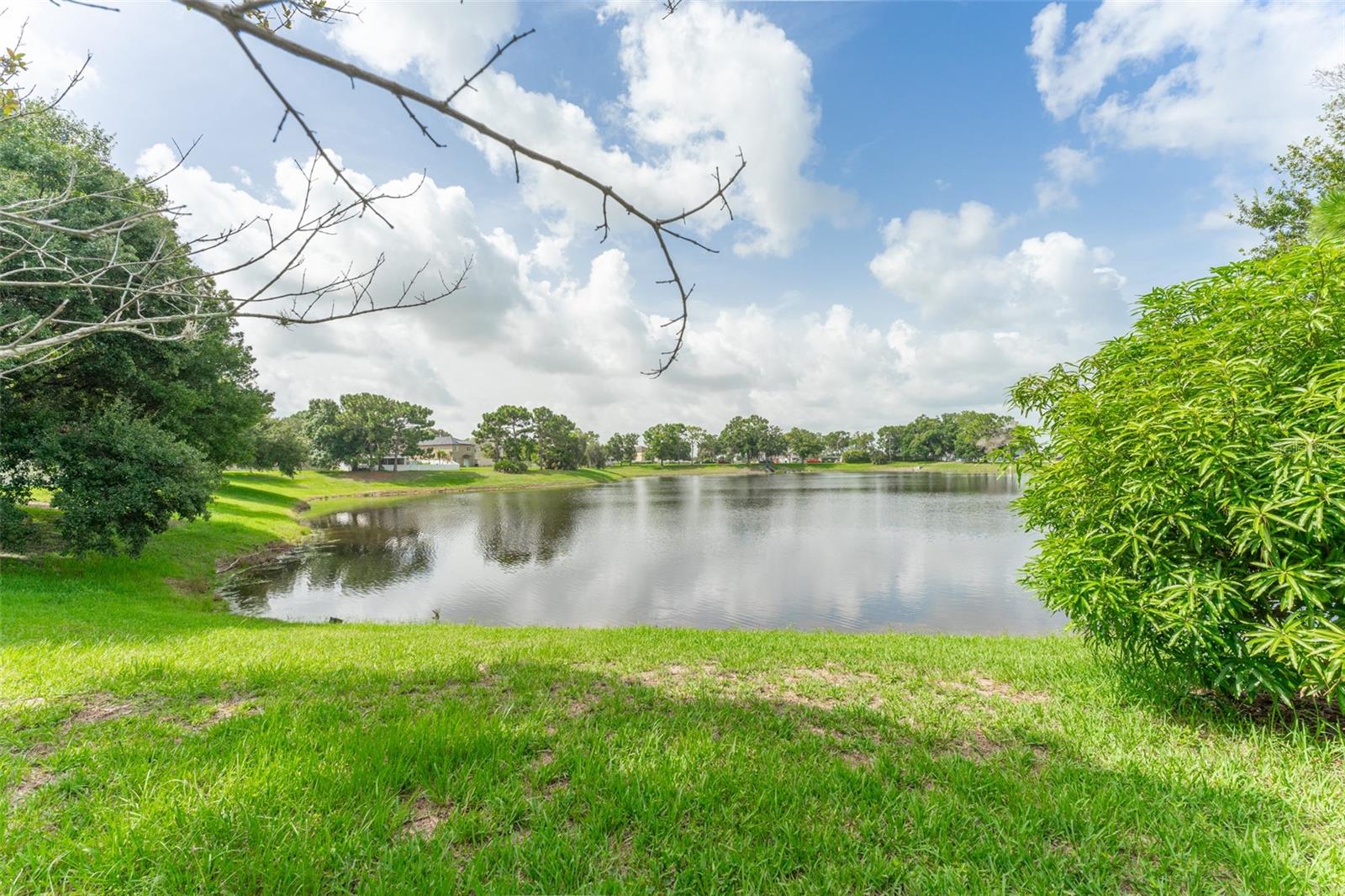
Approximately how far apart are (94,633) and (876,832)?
9289mm

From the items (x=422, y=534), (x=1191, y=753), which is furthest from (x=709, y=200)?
(x=422, y=534)

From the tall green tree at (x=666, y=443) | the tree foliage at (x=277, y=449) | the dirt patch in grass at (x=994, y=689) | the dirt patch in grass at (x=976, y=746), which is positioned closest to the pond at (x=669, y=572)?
the dirt patch in grass at (x=994, y=689)

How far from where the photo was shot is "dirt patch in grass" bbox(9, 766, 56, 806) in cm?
247

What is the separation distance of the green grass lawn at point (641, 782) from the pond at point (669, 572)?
7.20 metres

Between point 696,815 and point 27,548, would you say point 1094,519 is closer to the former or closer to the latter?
point 696,815

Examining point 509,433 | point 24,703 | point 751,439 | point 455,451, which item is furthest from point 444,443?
point 24,703

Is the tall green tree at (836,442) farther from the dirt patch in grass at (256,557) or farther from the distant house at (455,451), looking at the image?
the dirt patch in grass at (256,557)

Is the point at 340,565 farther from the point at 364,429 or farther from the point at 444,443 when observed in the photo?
the point at 444,443

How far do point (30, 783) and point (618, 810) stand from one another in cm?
313

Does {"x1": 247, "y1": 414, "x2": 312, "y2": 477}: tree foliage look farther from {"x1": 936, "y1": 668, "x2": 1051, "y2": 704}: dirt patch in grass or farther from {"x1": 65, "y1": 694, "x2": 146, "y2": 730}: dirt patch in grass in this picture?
{"x1": 936, "y1": 668, "x2": 1051, "y2": 704}: dirt patch in grass

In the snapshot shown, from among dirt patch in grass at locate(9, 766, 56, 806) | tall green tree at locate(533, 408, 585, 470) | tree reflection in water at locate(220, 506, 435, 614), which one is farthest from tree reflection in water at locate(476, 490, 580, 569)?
tall green tree at locate(533, 408, 585, 470)

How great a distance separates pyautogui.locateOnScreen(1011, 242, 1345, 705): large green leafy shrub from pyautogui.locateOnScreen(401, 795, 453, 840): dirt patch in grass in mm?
4327

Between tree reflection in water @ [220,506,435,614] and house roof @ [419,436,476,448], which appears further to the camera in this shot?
house roof @ [419,436,476,448]

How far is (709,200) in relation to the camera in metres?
1.92
